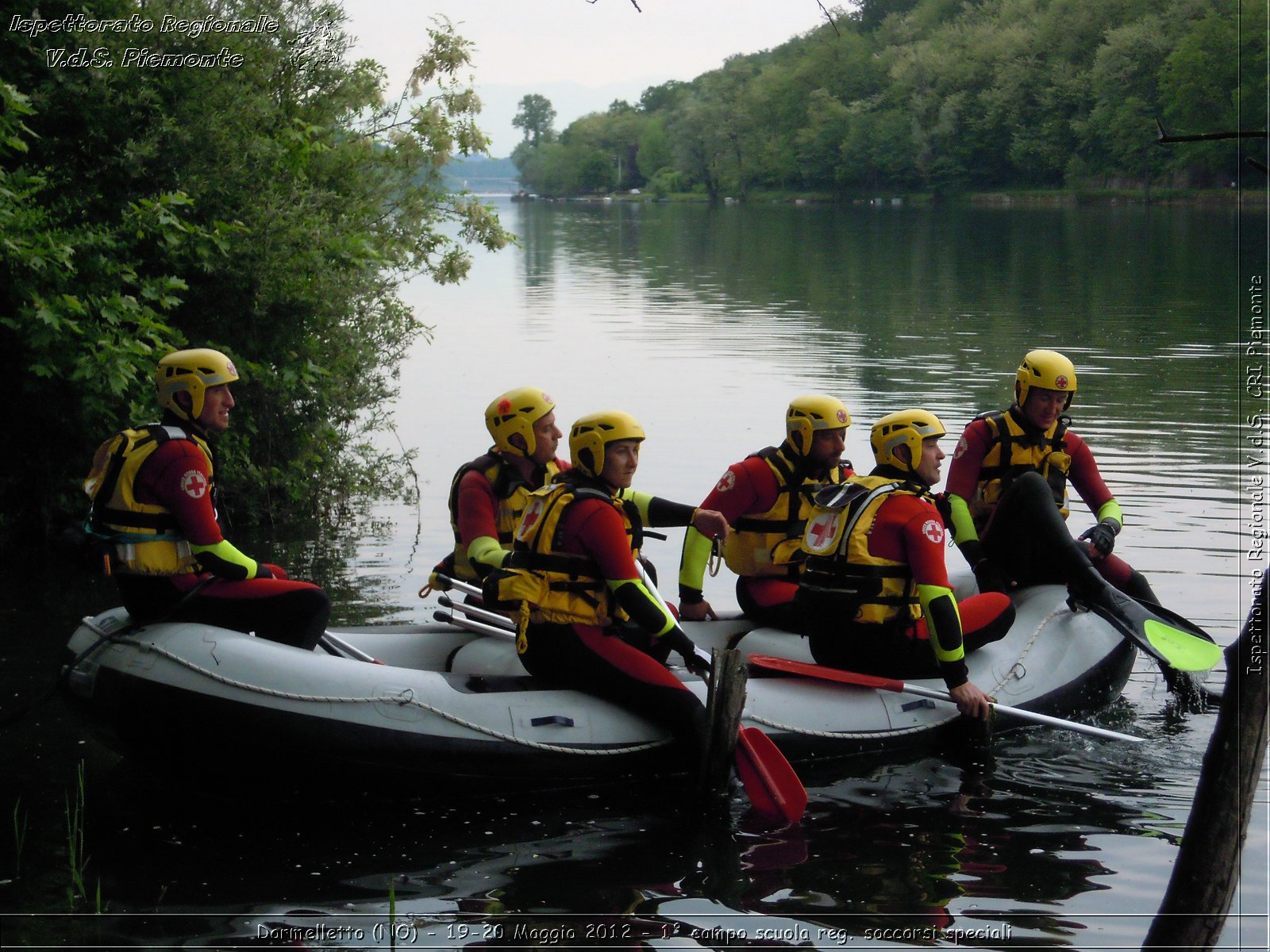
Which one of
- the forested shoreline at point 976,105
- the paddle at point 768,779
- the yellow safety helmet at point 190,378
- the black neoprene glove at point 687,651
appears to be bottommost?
the paddle at point 768,779

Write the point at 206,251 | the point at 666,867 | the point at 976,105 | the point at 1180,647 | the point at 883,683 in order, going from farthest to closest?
the point at 976,105, the point at 206,251, the point at 1180,647, the point at 883,683, the point at 666,867

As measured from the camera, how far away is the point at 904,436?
644 centimetres

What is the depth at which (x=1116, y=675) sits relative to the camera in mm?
7832

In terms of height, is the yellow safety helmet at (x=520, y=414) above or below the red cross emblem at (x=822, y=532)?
above

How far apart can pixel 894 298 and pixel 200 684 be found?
25.0 meters

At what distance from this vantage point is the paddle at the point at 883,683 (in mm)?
6848

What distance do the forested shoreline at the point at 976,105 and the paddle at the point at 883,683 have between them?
1299 inches

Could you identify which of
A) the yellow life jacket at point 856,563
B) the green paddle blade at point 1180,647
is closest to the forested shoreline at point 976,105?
the green paddle blade at point 1180,647

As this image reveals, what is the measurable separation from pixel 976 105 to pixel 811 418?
7761cm

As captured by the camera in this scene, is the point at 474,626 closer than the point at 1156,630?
Yes

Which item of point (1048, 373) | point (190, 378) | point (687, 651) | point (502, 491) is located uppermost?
point (190, 378)

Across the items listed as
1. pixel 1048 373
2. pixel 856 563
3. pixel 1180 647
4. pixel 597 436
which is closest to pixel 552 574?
pixel 597 436

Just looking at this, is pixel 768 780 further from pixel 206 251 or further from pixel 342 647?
pixel 206 251

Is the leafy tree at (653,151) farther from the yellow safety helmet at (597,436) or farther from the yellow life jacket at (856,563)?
the yellow safety helmet at (597,436)
